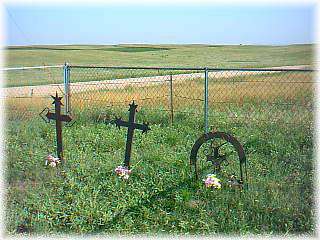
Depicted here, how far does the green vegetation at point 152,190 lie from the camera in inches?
154

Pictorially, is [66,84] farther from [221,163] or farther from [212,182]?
[212,182]

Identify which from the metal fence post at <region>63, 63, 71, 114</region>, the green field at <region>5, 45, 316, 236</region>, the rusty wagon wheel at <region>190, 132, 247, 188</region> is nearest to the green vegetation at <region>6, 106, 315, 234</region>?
the green field at <region>5, 45, 316, 236</region>

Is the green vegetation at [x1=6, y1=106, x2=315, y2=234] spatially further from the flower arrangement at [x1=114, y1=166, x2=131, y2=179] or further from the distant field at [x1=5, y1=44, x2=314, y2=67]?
the distant field at [x1=5, y1=44, x2=314, y2=67]

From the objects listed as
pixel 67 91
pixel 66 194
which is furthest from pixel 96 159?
pixel 67 91

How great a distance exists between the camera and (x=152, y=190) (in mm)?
4590

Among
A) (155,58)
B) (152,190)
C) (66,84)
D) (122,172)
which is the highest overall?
(155,58)

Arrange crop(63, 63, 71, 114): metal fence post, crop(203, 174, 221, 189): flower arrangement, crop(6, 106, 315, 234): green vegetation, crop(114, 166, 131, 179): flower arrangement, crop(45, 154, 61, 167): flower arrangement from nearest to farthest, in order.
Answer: crop(6, 106, 315, 234): green vegetation, crop(203, 174, 221, 189): flower arrangement, crop(114, 166, 131, 179): flower arrangement, crop(45, 154, 61, 167): flower arrangement, crop(63, 63, 71, 114): metal fence post

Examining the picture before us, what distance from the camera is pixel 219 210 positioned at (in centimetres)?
411

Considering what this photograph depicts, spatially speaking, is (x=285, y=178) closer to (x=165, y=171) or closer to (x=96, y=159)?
(x=165, y=171)

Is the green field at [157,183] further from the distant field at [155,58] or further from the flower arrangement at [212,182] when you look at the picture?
the distant field at [155,58]

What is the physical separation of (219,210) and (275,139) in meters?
2.68

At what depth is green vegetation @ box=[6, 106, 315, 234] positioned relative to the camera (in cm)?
391

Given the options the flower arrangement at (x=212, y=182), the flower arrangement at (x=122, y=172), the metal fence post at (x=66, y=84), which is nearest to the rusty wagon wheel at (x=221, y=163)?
the flower arrangement at (x=212, y=182)

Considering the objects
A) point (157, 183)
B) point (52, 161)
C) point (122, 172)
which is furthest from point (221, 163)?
point (52, 161)
